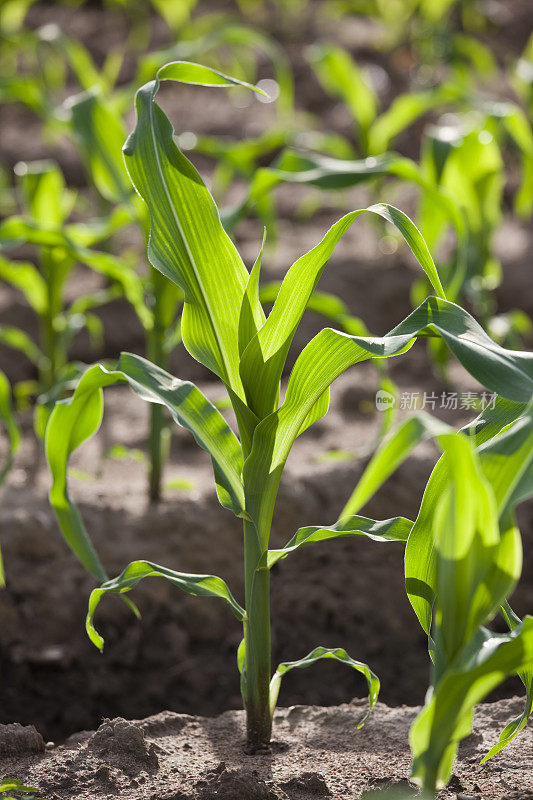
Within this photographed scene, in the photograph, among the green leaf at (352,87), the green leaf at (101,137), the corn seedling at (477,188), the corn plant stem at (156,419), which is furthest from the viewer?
the green leaf at (352,87)

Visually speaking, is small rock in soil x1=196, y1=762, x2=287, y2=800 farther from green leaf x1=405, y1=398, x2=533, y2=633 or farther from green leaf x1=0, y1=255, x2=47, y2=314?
green leaf x1=0, y1=255, x2=47, y2=314

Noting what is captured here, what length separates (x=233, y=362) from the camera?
2.97 feet

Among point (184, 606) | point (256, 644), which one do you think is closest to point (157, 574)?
point (256, 644)

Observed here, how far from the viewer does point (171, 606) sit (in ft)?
4.47

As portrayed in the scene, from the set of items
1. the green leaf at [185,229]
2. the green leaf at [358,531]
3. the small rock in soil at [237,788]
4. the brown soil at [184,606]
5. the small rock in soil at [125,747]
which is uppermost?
the green leaf at [185,229]

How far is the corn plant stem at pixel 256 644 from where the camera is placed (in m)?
0.90

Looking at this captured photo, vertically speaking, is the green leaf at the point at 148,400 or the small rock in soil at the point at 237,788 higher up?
the green leaf at the point at 148,400

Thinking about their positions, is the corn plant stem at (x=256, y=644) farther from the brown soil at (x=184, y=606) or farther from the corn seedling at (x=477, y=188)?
the corn seedling at (x=477, y=188)

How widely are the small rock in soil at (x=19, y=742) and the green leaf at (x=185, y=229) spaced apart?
0.47 metres

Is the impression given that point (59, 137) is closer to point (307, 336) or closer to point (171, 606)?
point (307, 336)

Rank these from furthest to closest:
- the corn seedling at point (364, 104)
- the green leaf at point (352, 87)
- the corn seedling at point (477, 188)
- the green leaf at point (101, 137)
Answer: the green leaf at point (352, 87), the corn seedling at point (364, 104), the corn seedling at point (477, 188), the green leaf at point (101, 137)

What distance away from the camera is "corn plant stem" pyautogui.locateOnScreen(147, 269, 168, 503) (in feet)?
4.51

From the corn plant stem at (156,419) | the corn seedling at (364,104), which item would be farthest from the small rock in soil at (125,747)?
the corn seedling at (364,104)

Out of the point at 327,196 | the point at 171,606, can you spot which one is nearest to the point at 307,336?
the point at 327,196
